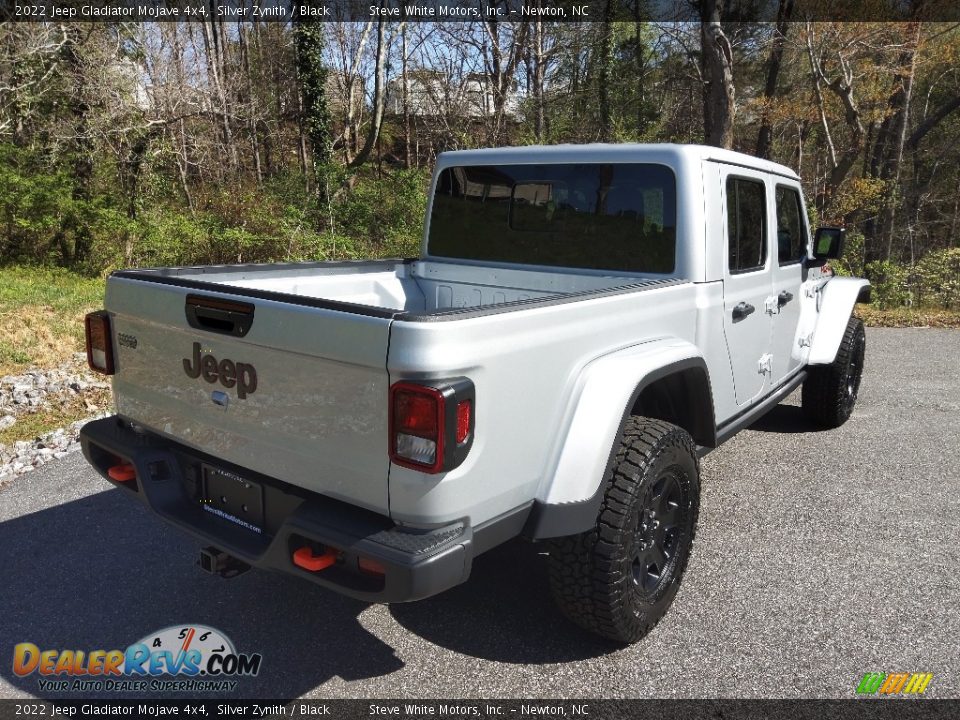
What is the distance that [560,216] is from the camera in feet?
12.2

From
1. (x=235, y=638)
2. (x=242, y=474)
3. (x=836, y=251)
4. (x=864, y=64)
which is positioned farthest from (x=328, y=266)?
(x=864, y=64)

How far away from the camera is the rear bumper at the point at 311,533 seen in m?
1.99

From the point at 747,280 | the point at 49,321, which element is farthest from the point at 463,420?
the point at 49,321

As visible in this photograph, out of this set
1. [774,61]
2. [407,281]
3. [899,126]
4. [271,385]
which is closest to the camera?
[271,385]

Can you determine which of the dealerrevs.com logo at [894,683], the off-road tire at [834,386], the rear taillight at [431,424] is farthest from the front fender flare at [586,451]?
the off-road tire at [834,386]

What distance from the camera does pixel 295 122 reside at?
2648 cm

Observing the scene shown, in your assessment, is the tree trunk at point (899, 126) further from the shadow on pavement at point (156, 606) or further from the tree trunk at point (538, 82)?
the shadow on pavement at point (156, 606)

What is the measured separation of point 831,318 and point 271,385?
4289mm

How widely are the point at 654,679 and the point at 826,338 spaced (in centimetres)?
332

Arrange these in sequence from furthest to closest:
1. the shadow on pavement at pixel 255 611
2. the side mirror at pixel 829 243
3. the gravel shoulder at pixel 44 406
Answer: the gravel shoulder at pixel 44 406, the side mirror at pixel 829 243, the shadow on pavement at pixel 255 611

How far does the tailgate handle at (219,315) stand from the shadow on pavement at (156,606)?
1.29 metres

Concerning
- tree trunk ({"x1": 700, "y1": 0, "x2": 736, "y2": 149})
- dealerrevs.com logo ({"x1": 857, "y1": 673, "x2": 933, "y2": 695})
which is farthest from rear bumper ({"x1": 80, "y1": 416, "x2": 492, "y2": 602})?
tree trunk ({"x1": 700, "y1": 0, "x2": 736, "y2": 149})

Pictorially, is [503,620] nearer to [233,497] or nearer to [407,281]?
[233,497]

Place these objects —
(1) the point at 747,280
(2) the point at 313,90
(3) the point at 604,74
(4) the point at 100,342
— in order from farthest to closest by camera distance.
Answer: (3) the point at 604,74 < (2) the point at 313,90 < (1) the point at 747,280 < (4) the point at 100,342
